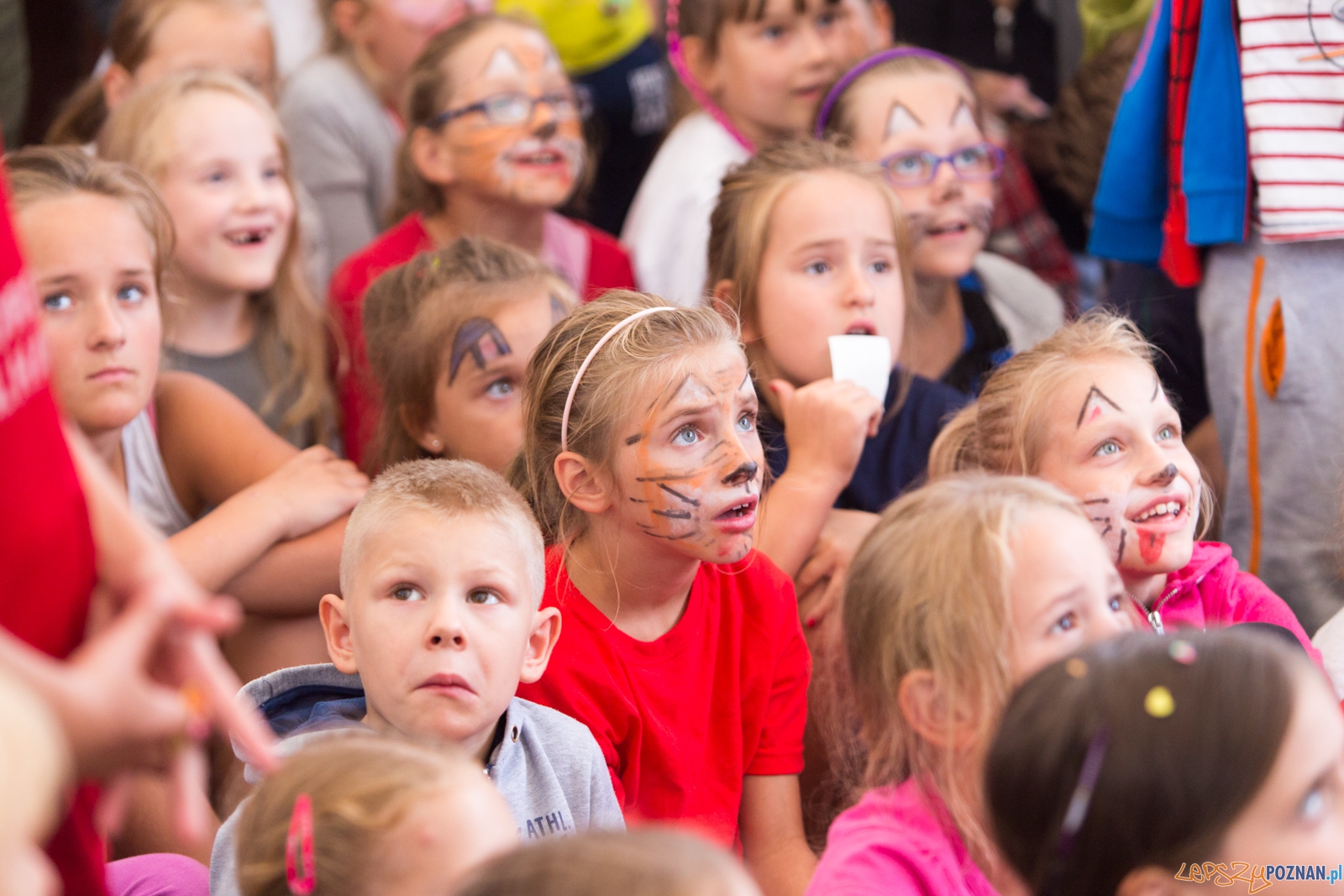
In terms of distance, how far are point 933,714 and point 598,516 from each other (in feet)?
2.12

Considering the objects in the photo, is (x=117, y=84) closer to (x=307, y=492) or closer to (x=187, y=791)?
(x=307, y=492)

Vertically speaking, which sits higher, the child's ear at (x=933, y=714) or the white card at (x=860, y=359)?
the white card at (x=860, y=359)

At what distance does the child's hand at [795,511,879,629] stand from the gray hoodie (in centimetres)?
61

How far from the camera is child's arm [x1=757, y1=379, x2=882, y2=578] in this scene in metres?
2.18

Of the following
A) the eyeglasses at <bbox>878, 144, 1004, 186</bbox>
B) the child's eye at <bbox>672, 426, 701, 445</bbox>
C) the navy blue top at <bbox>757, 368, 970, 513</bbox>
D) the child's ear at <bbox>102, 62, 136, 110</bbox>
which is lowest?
the navy blue top at <bbox>757, 368, 970, 513</bbox>

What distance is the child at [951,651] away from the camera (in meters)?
1.44

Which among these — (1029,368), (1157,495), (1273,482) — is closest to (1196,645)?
(1157,495)

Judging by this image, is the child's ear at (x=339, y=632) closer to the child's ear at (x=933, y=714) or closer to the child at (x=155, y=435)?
the child at (x=155, y=435)

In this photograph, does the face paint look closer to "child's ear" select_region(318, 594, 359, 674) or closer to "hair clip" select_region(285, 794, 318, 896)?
"child's ear" select_region(318, 594, 359, 674)

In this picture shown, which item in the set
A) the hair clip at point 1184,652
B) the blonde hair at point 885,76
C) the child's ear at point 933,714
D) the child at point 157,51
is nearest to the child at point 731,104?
the blonde hair at point 885,76

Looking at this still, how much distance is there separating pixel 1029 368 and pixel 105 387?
4.71 ft

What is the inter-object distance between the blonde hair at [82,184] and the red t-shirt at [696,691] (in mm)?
932

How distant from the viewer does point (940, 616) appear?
1476mm

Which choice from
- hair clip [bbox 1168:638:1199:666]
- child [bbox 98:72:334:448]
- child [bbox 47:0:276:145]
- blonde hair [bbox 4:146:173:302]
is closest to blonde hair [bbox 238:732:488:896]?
hair clip [bbox 1168:638:1199:666]
